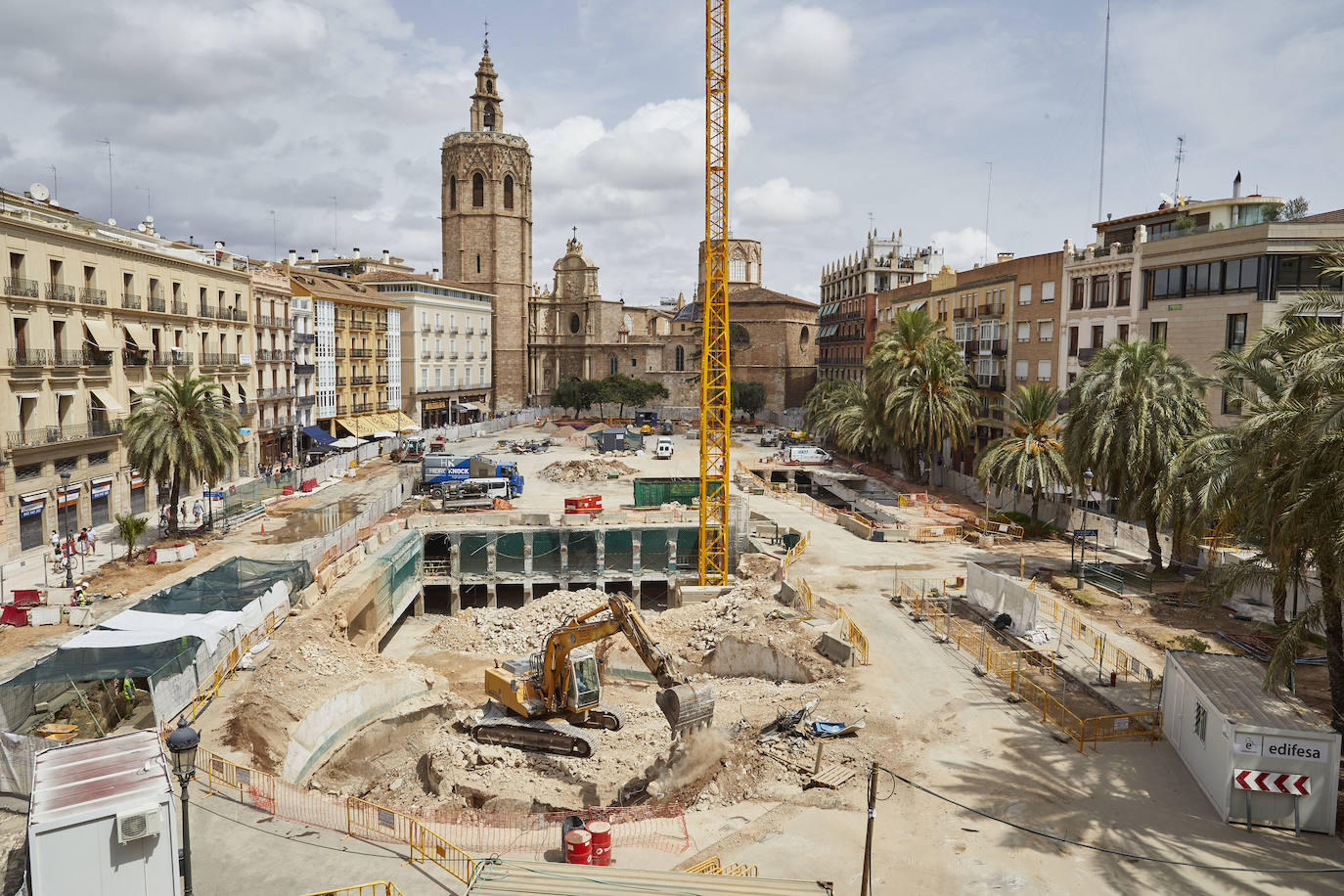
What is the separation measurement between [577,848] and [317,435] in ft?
180

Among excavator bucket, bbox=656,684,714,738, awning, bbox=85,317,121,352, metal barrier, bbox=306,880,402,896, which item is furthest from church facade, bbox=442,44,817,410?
metal barrier, bbox=306,880,402,896

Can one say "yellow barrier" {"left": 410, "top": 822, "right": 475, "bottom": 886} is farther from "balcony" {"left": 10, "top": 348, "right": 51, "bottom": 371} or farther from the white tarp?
"balcony" {"left": 10, "top": 348, "right": 51, "bottom": 371}

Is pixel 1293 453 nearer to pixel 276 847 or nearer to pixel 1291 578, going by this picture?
pixel 1291 578

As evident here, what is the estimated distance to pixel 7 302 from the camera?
33.5 m

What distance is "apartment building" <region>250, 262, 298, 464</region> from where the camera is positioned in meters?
54.9

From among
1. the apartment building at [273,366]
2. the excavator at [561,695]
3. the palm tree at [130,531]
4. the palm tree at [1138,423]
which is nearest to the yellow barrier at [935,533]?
the palm tree at [1138,423]

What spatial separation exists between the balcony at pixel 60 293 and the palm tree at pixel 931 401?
41733 millimetres

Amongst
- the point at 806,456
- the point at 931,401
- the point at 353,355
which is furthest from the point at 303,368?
the point at 931,401

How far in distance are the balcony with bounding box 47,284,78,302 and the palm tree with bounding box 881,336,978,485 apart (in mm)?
41733

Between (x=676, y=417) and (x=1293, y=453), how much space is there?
100.0 metres

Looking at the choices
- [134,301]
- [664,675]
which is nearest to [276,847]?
[664,675]

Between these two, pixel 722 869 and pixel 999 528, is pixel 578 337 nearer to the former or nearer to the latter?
pixel 999 528

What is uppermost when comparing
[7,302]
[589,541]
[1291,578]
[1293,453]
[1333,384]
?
[7,302]

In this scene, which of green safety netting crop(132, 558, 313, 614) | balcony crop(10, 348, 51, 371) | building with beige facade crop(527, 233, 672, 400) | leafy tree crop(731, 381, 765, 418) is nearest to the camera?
green safety netting crop(132, 558, 313, 614)
